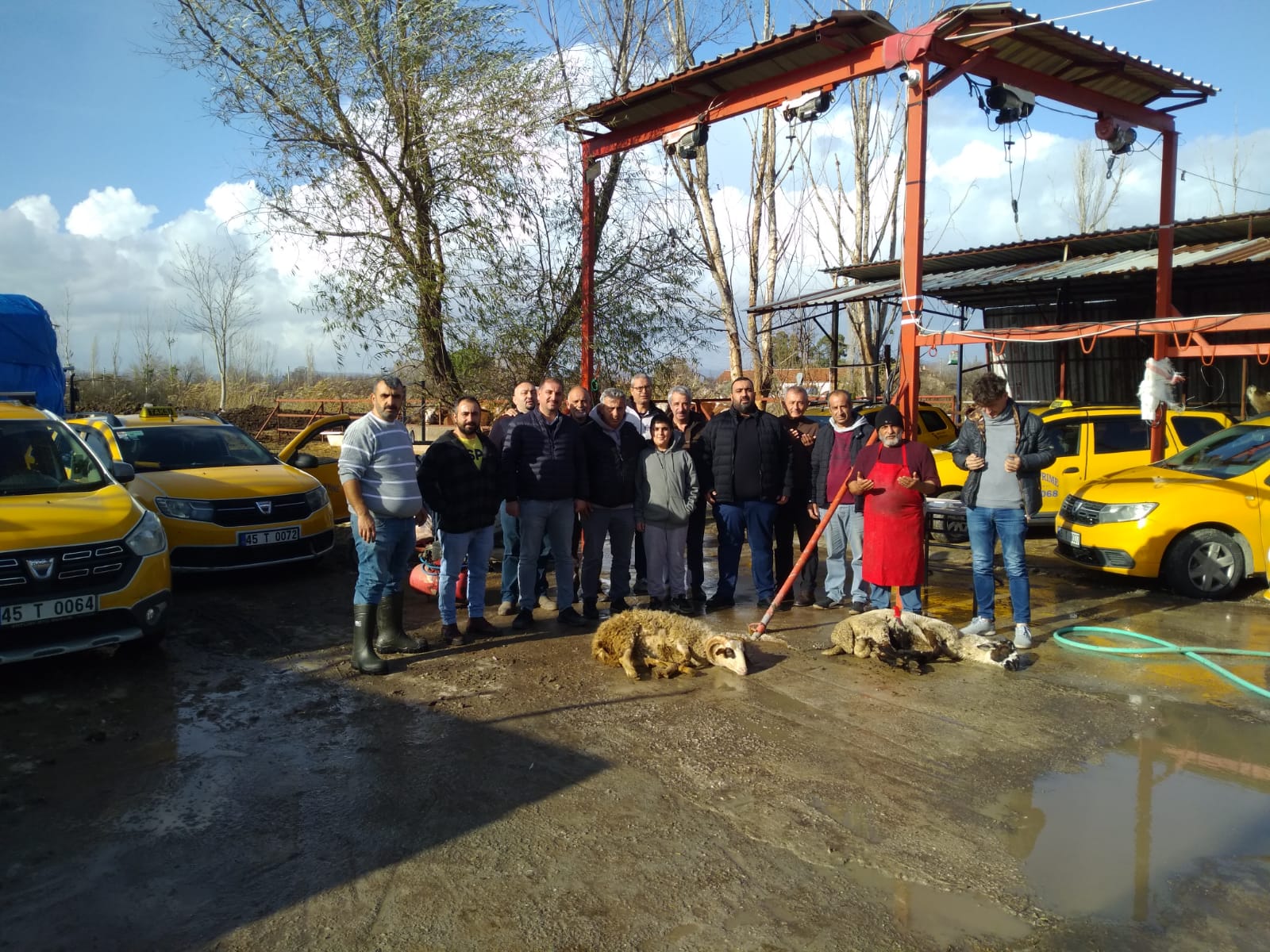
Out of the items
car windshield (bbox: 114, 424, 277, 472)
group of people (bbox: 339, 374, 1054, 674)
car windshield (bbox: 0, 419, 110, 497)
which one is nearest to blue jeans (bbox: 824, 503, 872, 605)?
group of people (bbox: 339, 374, 1054, 674)

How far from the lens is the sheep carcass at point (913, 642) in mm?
6109

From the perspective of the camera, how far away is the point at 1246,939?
2986mm

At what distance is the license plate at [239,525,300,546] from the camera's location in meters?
8.31

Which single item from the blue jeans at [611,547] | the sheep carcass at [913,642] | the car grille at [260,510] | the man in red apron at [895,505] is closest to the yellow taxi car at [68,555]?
the car grille at [260,510]

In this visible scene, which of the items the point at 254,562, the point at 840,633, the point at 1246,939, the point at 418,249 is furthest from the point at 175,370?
the point at 1246,939

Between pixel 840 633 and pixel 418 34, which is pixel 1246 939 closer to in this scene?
pixel 840 633

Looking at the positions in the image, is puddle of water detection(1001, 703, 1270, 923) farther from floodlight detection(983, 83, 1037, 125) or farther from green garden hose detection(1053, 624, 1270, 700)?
floodlight detection(983, 83, 1037, 125)

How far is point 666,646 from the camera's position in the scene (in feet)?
19.6

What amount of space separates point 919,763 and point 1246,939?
1.63 m

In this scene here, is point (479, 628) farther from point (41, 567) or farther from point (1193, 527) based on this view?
point (1193, 527)

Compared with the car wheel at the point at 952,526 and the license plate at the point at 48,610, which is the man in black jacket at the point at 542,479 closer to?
the license plate at the point at 48,610

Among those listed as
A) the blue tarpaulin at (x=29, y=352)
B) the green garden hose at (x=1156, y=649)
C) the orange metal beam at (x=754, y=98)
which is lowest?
the green garden hose at (x=1156, y=649)

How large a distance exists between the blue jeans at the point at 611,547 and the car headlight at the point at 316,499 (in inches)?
122

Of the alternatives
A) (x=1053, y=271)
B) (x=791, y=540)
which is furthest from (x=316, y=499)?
(x=1053, y=271)
